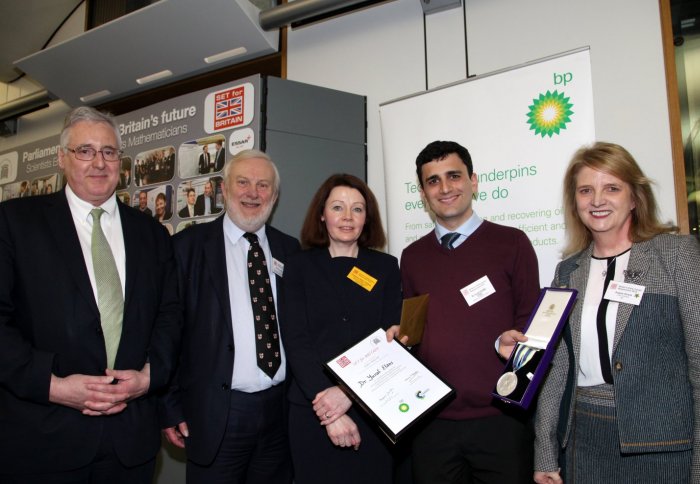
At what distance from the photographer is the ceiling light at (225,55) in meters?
4.05

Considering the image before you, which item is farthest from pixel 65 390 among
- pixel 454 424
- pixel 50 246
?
pixel 454 424

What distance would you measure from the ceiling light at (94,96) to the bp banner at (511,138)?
3.42m

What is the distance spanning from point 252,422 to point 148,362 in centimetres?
55

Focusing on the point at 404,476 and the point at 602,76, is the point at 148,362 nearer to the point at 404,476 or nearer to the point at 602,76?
the point at 404,476

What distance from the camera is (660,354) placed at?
63.9 inches

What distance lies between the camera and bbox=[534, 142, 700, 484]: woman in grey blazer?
5.20 ft

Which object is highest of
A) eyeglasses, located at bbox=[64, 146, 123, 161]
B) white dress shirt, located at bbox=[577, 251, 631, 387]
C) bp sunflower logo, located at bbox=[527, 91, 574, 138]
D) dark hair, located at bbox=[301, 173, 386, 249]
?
bp sunflower logo, located at bbox=[527, 91, 574, 138]

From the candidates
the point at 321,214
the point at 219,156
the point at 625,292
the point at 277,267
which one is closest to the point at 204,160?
the point at 219,156

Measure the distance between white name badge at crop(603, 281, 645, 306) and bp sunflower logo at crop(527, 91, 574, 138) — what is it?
48.0 inches

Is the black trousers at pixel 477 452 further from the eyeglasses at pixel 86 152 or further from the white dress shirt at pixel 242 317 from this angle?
the eyeglasses at pixel 86 152

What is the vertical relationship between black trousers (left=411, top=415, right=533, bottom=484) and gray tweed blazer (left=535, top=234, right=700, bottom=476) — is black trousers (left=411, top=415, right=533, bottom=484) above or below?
below

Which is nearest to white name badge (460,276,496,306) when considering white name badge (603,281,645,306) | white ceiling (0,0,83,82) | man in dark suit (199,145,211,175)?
white name badge (603,281,645,306)

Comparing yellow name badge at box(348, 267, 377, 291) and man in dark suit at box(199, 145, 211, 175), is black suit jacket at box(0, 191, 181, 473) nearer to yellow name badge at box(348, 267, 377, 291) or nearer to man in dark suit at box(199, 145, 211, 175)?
yellow name badge at box(348, 267, 377, 291)

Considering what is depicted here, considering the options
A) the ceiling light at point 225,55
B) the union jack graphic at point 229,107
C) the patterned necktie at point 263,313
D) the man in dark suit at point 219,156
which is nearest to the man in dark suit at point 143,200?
the man in dark suit at point 219,156
